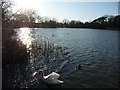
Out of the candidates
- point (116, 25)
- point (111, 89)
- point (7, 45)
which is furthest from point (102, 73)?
point (116, 25)

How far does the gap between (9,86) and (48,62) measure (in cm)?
561

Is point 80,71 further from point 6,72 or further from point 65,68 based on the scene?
Result: point 6,72

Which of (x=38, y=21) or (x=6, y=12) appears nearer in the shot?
(x=6, y=12)

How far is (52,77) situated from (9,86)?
2919mm

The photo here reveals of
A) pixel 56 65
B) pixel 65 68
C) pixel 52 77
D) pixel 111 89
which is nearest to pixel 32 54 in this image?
pixel 56 65

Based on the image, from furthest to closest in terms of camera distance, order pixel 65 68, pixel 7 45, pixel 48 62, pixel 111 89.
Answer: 1. pixel 7 45
2. pixel 48 62
3. pixel 65 68
4. pixel 111 89

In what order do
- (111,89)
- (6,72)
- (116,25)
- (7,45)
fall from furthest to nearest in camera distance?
(116,25)
(7,45)
(6,72)
(111,89)

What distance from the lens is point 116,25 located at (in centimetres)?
9544

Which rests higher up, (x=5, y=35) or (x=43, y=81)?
(x=5, y=35)

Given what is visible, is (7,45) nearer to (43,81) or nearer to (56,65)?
(56,65)

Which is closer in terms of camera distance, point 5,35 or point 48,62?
point 48,62

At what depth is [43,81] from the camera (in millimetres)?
9555

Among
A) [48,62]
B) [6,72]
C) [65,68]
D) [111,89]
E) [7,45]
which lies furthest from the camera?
[7,45]

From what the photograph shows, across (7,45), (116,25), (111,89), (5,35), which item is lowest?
(111,89)
